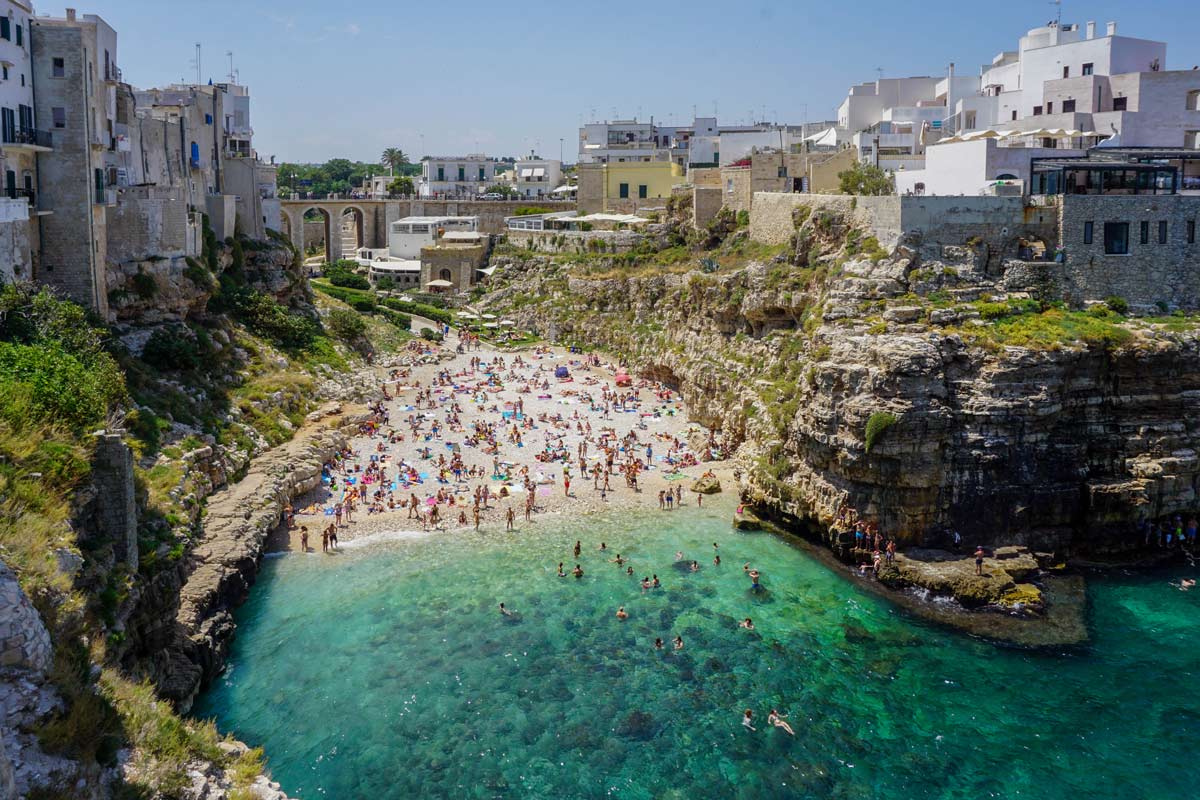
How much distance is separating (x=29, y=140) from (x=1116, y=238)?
32.8 m

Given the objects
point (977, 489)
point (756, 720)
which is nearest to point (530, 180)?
point (977, 489)

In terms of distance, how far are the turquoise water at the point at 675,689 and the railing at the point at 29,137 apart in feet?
44.7

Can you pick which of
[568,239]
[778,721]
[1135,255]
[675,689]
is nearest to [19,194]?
[675,689]

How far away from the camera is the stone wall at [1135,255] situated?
30.8m

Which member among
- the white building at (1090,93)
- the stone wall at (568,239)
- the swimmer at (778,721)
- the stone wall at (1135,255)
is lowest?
the swimmer at (778,721)

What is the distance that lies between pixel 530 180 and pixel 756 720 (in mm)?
73441

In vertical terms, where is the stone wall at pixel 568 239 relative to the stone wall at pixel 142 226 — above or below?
above

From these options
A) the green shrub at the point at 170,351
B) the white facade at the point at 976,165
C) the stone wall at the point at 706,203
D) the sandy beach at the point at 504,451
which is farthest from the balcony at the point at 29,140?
the stone wall at the point at 706,203

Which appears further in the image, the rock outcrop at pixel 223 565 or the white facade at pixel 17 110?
the white facade at pixel 17 110

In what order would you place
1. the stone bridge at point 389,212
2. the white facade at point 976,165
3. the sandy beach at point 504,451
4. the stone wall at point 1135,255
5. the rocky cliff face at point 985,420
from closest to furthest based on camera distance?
1. the rocky cliff face at point 985,420
2. the sandy beach at point 504,451
3. the stone wall at point 1135,255
4. the white facade at point 976,165
5. the stone bridge at point 389,212

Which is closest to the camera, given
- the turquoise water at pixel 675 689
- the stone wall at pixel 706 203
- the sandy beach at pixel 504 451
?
the turquoise water at pixel 675 689

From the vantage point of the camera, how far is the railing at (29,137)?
1044 inches

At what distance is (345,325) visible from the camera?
1845 inches

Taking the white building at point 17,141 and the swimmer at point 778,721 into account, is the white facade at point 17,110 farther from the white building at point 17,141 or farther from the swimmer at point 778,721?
the swimmer at point 778,721
